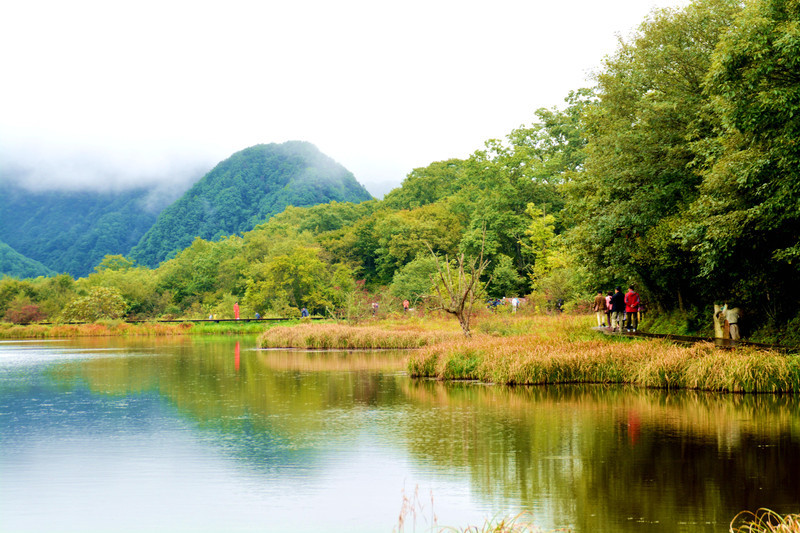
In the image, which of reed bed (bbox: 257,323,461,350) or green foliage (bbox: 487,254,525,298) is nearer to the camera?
reed bed (bbox: 257,323,461,350)

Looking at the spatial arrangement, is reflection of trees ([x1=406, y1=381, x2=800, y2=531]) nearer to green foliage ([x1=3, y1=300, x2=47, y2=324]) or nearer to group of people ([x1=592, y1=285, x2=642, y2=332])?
group of people ([x1=592, y1=285, x2=642, y2=332])

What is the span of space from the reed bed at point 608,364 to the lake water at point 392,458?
0.61 meters

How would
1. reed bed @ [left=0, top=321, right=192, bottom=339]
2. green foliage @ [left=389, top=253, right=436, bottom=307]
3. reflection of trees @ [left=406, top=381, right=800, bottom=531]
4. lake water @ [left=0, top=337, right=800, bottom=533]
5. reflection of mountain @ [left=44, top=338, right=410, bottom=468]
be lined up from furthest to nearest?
reed bed @ [left=0, top=321, right=192, bottom=339]
green foliage @ [left=389, top=253, right=436, bottom=307]
reflection of mountain @ [left=44, top=338, right=410, bottom=468]
reflection of trees @ [left=406, top=381, right=800, bottom=531]
lake water @ [left=0, top=337, right=800, bottom=533]

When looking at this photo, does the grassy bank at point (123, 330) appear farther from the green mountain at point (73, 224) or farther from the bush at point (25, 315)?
the green mountain at point (73, 224)

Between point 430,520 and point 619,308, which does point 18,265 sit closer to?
point 619,308

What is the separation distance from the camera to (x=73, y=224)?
16038 centimetres

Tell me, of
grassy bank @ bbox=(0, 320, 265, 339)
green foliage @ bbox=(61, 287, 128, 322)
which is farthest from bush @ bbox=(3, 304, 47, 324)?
grassy bank @ bbox=(0, 320, 265, 339)

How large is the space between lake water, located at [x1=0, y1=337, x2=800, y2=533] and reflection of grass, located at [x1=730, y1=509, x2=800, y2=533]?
0.78 feet

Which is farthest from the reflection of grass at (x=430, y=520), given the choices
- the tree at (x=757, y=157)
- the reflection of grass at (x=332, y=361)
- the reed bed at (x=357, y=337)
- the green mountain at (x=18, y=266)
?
the green mountain at (x=18, y=266)

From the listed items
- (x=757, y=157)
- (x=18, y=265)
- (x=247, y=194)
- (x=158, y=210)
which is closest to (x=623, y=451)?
(x=757, y=157)

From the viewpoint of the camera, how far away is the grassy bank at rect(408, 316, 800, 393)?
58.5 feet

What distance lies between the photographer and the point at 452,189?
9112 centimetres

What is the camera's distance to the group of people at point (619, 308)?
2827cm

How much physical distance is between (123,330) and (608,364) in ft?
181
